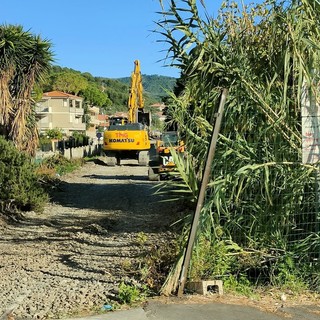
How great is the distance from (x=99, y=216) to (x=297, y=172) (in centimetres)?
847

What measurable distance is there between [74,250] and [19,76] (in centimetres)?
1069

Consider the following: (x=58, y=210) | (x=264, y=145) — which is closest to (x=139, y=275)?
(x=264, y=145)

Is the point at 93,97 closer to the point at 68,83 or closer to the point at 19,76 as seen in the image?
the point at 68,83

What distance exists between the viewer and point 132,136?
108 ft

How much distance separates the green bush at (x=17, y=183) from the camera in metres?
13.1

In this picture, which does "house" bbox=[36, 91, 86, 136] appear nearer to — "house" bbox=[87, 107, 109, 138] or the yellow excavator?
"house" bbox=[87, 107, 109, 138]

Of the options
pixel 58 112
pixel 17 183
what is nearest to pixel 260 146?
pixel 17 183

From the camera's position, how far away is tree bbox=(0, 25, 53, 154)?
17359 mm

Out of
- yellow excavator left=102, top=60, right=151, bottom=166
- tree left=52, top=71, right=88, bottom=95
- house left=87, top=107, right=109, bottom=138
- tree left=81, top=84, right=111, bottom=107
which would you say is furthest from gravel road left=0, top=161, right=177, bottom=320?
tree left=81, top=84, right=111, bottom=107

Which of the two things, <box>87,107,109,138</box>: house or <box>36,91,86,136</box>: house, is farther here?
<box>87,107,109,138</box>: house

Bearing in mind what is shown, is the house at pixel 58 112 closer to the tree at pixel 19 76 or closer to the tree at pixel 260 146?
the tree at pixel 19 76

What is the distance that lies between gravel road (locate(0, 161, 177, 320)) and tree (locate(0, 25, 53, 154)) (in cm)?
270

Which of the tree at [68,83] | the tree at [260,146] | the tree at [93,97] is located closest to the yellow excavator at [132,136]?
the tree at [260,146]

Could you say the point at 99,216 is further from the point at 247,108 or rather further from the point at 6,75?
the point at 247,108
